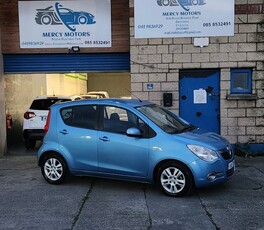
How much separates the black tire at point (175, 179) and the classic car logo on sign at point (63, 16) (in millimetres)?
5736

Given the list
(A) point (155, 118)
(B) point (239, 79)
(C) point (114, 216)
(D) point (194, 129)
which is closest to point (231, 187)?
(D) point (194, 129)

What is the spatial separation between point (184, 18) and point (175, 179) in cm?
530

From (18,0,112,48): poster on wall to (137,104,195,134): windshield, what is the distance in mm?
4015

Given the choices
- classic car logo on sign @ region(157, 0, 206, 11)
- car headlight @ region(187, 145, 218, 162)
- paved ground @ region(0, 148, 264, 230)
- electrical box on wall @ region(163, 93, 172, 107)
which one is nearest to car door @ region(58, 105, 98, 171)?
paved ground @ region(0, 148, 264, 230)

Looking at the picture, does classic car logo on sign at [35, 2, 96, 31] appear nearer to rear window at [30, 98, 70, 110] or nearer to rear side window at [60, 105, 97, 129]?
rear window at [30, 98, 70, 110]

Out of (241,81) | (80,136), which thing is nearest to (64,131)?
(80,136)

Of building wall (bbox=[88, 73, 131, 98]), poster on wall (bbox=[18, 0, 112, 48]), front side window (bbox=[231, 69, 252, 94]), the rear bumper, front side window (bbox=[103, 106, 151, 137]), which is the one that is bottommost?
the rear bumper

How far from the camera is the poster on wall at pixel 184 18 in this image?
387 inches

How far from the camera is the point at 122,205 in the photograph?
5812mm

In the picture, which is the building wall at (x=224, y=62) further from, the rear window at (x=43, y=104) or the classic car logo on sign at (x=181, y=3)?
the rear window at (x=43, y=104)

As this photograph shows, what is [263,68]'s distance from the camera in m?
9.92

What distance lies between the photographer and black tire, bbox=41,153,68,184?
274 inches

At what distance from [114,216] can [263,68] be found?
21.5 feet

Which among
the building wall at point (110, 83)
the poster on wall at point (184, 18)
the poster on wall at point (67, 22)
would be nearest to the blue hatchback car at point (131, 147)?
the poster on wall at point (184, 18)
